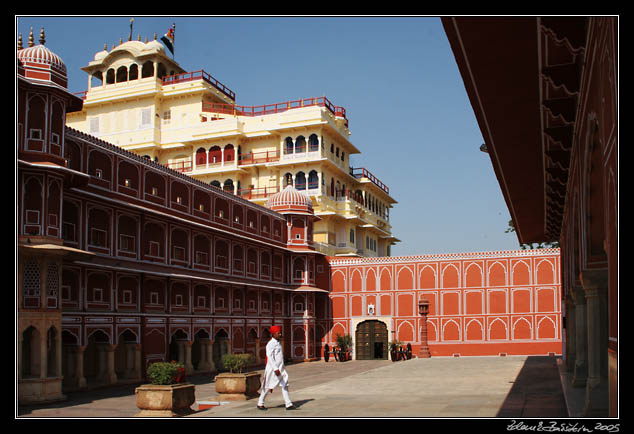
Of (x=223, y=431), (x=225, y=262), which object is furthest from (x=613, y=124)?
(x=225, y=262)

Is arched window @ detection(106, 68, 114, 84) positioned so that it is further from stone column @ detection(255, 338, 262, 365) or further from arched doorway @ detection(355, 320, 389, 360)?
arched doorway @ detection(355, 320, 389, 360)

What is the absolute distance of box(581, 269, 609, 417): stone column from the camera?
Answer: 36.0ft

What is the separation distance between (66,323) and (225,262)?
475 inches

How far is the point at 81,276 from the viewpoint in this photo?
76.6 ft

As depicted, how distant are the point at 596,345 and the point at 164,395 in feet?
25.7

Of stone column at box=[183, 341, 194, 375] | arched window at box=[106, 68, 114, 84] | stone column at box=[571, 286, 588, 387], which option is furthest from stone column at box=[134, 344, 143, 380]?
arched window at box=[106, 68, 114, 84]

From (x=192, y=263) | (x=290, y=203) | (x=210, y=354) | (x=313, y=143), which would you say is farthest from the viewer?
(x=313, y=143)

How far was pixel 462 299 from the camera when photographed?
40.2 m

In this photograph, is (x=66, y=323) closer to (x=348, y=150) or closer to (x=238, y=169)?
(x=238, y=169)

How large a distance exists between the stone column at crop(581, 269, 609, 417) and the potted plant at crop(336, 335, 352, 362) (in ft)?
93.8

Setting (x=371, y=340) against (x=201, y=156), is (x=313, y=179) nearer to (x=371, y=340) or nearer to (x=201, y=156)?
(x=201, y=156)

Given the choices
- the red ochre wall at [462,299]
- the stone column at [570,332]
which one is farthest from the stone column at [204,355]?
the stone column at [570,332]

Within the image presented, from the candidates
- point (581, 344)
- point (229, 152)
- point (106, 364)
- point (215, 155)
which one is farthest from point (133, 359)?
point (215, 155)

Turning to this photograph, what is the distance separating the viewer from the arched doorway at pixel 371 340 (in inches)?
1641
